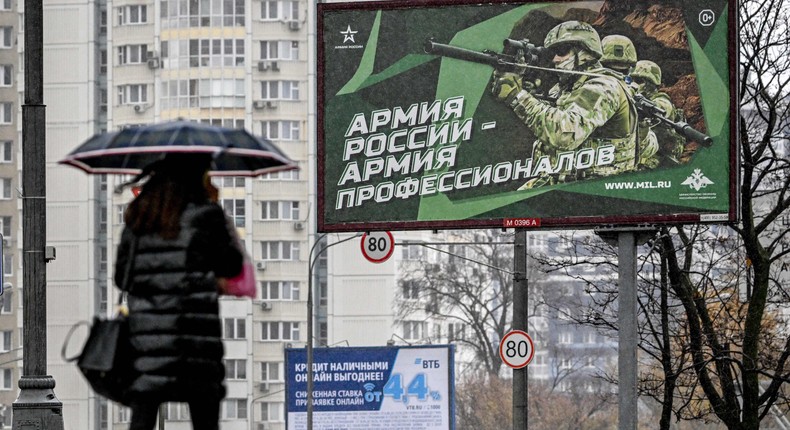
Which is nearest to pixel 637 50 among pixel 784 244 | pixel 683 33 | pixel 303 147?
pixel 683 33

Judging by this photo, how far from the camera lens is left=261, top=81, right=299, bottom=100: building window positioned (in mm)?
95312

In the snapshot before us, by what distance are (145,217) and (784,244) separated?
21742 mm

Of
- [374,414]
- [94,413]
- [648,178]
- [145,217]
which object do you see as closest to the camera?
[145,217]

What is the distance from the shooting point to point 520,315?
99.9 feet

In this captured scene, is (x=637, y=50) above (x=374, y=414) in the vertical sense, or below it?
above

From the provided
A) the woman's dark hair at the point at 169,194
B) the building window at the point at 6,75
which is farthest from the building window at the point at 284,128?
the woman's dark hair at the point at 169,194

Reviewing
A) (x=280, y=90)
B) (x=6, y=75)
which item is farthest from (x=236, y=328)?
(x=6, y=75)

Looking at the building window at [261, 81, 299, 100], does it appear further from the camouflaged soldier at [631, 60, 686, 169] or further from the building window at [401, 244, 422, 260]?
the camouflaged soldier at [631, 60, 686, 169]

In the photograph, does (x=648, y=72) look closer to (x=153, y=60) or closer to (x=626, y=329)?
(x=626, y=329)

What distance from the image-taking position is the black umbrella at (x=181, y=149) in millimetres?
7910

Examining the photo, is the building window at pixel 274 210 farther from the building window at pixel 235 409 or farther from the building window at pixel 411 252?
the building window at pixel 411 252

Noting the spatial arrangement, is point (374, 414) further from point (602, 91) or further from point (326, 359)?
point (602, 91)

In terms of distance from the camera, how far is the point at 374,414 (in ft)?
161

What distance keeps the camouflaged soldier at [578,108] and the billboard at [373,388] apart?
25767 mm
